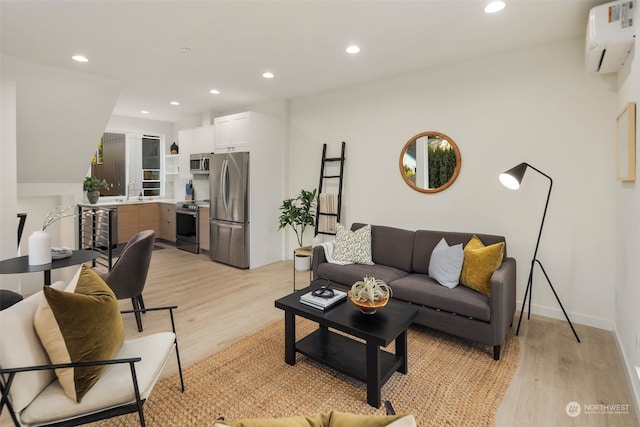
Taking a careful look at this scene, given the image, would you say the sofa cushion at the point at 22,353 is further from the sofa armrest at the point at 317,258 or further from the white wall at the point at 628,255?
the white wall at the point at 628,255

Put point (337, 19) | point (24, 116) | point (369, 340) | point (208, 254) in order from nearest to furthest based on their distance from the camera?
1. point (369, 340)
2. point (337, 19)
3. point (24, 116)
4. point (208, 254)

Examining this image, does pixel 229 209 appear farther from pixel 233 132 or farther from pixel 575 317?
pixel 575 317

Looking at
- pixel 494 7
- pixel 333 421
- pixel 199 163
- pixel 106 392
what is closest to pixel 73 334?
pixel 106 392

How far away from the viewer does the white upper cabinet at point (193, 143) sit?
234 inches

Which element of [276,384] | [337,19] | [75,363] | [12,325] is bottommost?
[276,384]

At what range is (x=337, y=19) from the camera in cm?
270

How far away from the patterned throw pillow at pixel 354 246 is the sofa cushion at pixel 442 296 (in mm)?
603

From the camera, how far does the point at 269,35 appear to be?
300 cm

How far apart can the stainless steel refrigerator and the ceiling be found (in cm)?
129

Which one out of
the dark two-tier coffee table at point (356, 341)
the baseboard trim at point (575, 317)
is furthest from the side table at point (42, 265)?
the baseboard trim at point (575, 317)

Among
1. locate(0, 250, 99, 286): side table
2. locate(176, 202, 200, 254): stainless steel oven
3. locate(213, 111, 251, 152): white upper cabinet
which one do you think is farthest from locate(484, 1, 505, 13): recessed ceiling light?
locate(176, 202, 200, 254): stainless steel oven

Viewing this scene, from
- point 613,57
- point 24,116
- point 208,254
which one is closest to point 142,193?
point 208,254

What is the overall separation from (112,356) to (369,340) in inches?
53.0

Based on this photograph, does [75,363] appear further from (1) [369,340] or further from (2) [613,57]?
(2) [613,57]
